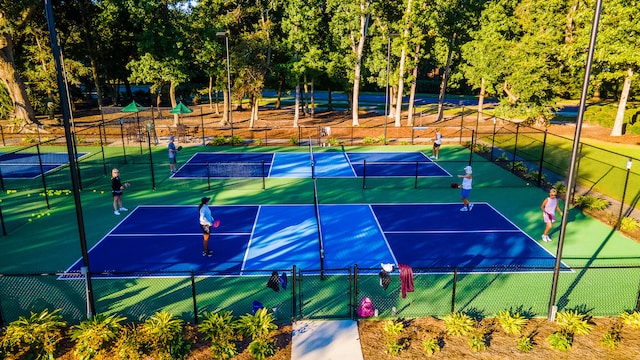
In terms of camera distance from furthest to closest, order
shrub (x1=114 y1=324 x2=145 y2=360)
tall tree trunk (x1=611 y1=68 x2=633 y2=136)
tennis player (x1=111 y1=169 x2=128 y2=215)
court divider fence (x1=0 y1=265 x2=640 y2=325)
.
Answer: tall tree trunk (x1=611 y1=68 x2=633 y2=136), tennis player (x1=111 y1=169 x2=128 y2=215), court divider fence (x1=0 y1=265 x2=640 y2=325), shrub (x1=114 y1=324 x2=145 y2=360)

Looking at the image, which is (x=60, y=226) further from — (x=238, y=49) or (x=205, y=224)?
(x=238, y=49)

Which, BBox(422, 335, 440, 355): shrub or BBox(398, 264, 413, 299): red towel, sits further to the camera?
BBox(398, 264, 413, 299): red towel

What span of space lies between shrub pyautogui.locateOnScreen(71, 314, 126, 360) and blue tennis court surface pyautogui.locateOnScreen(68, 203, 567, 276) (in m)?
3.03

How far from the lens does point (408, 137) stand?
35.2 metres

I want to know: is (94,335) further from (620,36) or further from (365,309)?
(620,36)

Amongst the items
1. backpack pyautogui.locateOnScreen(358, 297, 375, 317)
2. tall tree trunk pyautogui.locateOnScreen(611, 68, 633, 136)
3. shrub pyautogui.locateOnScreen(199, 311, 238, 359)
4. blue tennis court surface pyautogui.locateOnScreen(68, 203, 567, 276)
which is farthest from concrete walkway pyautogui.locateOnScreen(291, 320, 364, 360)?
tall tree trunk pyautogui.locateOnScreen(611, 68, 633, 136)

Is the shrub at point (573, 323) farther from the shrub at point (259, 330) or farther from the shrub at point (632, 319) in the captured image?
the shrub at point (259, 330)

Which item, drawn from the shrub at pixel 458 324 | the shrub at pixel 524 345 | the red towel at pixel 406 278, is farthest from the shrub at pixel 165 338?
the shrub at pixel 524 345

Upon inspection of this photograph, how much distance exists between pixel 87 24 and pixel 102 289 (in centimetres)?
4476

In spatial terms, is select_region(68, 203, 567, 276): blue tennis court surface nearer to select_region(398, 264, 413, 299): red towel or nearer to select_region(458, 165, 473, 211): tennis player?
select_region(458, 165, 473, 211): tennis player

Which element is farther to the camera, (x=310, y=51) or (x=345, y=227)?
(x=310, y=51)

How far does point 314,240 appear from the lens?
14875 mm

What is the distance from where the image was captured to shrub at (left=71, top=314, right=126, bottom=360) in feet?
28.1

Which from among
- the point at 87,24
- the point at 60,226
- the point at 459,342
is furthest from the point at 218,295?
the point at 87,24
